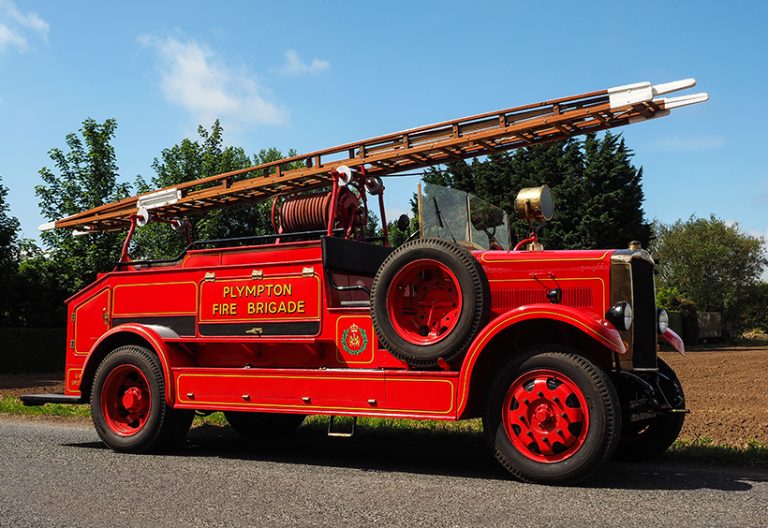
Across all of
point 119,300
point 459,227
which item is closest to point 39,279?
point 119,300

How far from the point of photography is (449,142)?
763 centimetres

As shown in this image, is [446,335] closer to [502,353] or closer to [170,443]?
[502,353]

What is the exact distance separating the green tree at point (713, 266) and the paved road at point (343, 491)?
6317 centimetres

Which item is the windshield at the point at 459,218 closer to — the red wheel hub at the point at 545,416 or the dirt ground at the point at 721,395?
the red wheel hub at the point at 545,416

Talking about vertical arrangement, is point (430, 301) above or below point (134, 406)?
above

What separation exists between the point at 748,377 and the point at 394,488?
18.5 meters

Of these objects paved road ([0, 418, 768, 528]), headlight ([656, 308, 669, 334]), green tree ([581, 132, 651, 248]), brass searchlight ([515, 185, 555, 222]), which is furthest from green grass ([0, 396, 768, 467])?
green tree ([581, 132, 651, 248])

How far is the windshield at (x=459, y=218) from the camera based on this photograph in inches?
307

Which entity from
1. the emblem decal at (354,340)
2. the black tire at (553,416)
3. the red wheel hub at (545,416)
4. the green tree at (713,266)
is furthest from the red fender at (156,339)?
the green tree at (713,266)

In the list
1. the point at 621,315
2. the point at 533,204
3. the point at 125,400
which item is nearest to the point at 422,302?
the point at 533,204

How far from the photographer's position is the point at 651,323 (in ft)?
22.5

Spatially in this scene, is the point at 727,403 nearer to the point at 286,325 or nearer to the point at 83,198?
the point at 286,325

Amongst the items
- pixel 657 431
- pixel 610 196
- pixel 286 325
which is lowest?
pixel 657 431

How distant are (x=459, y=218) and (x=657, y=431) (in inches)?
107
